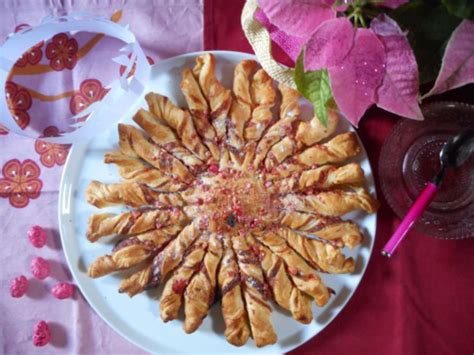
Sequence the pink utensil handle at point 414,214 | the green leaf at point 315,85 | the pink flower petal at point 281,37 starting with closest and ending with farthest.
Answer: the green leaf at point 315,85, the pink flower petal at point 281,37, the pink utensil handle at point 414,214

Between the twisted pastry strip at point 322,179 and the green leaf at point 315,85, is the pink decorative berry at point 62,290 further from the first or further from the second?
the green leaf at point 315,85

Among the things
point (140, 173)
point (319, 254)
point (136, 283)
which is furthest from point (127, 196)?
point (319, 254)

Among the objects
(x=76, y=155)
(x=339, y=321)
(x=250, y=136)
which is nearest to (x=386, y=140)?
(x=250, y=136)

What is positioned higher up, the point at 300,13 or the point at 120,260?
the point at 300,13

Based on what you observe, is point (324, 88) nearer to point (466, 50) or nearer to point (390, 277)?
point (466, 50)

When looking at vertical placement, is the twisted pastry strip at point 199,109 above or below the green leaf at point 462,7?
below

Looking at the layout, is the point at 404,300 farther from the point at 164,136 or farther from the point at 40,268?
the point at 40,268

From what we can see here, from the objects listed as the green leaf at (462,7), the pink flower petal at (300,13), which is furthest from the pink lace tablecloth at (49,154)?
the green leaf at (462,7)

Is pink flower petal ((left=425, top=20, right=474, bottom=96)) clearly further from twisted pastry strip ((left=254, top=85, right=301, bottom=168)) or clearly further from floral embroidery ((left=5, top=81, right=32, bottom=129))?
floral embroidery ((left=5, top=81, right=32, bottom=129))
